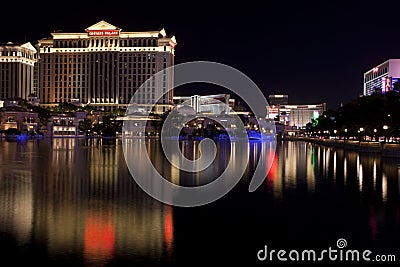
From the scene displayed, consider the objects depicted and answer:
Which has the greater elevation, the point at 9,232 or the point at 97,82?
the point at 97,82

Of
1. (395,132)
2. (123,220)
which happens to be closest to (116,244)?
(123,220)

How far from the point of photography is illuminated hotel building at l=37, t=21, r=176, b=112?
136 meters

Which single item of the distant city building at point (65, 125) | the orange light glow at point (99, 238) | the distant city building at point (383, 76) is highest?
the distant city building at point (383, 76)

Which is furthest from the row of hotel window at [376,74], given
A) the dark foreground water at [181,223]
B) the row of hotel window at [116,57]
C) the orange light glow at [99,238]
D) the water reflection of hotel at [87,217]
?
the orange light glow at [99,238]

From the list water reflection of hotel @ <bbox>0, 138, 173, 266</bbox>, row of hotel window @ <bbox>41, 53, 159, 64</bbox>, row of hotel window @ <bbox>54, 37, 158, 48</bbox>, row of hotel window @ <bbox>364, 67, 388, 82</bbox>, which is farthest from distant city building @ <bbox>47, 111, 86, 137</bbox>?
water reflection of hotel @ <bbox>0, 138, 173, 266</bbox>

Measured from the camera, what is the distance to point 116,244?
9883 mm

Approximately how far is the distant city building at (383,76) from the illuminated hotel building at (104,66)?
55.5 meters

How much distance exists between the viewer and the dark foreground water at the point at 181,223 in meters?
9.25

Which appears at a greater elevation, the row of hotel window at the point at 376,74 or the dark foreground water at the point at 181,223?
the row of hotel window at the point at 376,74

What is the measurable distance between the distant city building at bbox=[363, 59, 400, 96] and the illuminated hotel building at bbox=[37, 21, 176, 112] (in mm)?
55455

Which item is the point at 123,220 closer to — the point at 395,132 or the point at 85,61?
the point at 395,132

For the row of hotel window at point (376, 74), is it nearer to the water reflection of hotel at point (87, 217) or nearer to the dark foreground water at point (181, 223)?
the dark foreground water at point (181, 223)

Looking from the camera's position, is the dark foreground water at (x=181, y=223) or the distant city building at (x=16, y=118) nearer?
the dark foreground water at (x=181, y=223)

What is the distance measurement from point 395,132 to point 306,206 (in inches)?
1310
